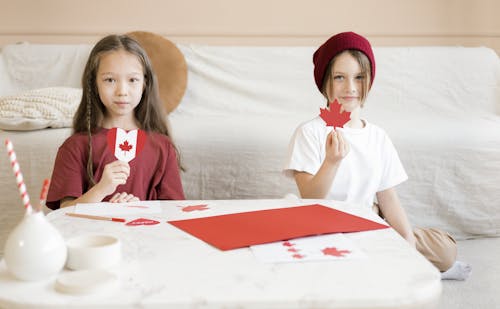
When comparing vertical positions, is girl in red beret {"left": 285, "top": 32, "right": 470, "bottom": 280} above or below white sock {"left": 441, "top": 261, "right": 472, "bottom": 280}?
above

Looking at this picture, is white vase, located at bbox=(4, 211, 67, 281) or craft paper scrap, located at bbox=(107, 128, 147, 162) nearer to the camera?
white vase, located at bbox=(4, 211, 67, 281)

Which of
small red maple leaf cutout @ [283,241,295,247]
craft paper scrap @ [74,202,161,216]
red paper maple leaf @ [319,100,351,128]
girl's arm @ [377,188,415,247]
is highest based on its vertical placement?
red paper maple leaf @ [319,100,351,128]

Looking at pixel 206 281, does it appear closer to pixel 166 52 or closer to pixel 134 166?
pixel 134 166

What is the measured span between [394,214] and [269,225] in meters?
0.87

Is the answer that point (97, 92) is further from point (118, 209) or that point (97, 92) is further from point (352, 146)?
point (352, 146)

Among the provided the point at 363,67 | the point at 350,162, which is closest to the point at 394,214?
the point at 350,162

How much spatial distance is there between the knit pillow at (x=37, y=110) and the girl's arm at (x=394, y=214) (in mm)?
1342

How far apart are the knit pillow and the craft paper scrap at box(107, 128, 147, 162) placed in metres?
0.97

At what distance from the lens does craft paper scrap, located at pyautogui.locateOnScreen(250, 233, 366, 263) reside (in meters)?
0.95

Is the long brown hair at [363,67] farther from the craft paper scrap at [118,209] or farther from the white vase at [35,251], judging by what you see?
the white vase at [35,251]

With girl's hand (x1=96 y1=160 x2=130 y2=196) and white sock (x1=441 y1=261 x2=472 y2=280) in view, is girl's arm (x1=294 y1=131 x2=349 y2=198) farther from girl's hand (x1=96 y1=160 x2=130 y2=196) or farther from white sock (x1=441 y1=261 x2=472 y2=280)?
white sock (x1=441 y1=261 x2=472 y2=280)

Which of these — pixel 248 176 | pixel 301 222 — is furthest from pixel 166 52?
pixel 301 222

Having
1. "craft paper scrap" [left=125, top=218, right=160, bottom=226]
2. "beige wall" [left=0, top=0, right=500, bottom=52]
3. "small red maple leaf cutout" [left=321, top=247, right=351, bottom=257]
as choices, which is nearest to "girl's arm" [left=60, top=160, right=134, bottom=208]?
"craft paper scrap" [left=125, top=218, right=160, bottom=226]

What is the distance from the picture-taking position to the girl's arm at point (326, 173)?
1502 mm
